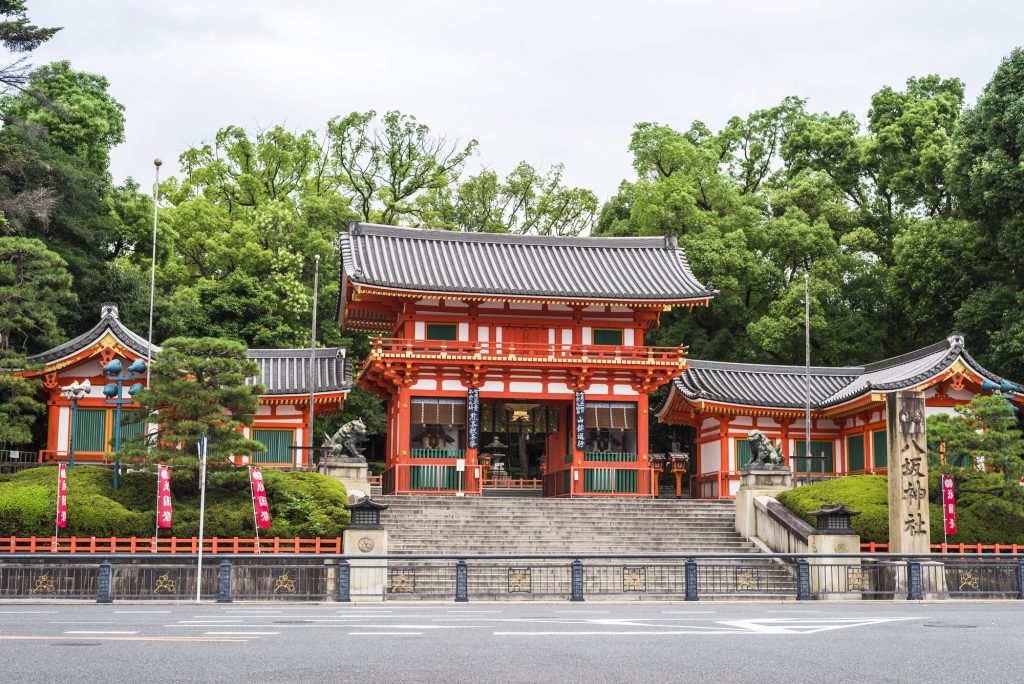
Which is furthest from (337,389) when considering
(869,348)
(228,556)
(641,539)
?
(869,348)

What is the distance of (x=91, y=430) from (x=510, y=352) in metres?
14.8

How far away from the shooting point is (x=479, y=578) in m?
24.9

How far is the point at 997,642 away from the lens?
12781 mm

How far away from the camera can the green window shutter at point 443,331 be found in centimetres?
3888

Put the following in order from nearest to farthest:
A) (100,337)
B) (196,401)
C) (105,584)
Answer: (105,584) < (196,401) < (100,337)

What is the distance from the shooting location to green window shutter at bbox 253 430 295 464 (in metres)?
38.2

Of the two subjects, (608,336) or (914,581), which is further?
(608,336)

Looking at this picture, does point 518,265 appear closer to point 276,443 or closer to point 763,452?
point 276,443

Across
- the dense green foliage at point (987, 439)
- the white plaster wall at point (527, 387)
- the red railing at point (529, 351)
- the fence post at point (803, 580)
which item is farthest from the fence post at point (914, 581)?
the white plaster wall at point (527, 387)

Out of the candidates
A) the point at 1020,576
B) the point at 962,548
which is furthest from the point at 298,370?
the point at 1020,576

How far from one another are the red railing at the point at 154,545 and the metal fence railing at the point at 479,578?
1090 millimetres

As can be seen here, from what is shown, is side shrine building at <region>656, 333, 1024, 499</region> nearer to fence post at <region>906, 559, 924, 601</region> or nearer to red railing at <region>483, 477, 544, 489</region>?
red railing at <region>483, 477, 544, 489</region>

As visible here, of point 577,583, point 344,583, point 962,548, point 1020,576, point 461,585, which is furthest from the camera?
point 962,548

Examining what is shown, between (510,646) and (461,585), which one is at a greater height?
(510,646)
